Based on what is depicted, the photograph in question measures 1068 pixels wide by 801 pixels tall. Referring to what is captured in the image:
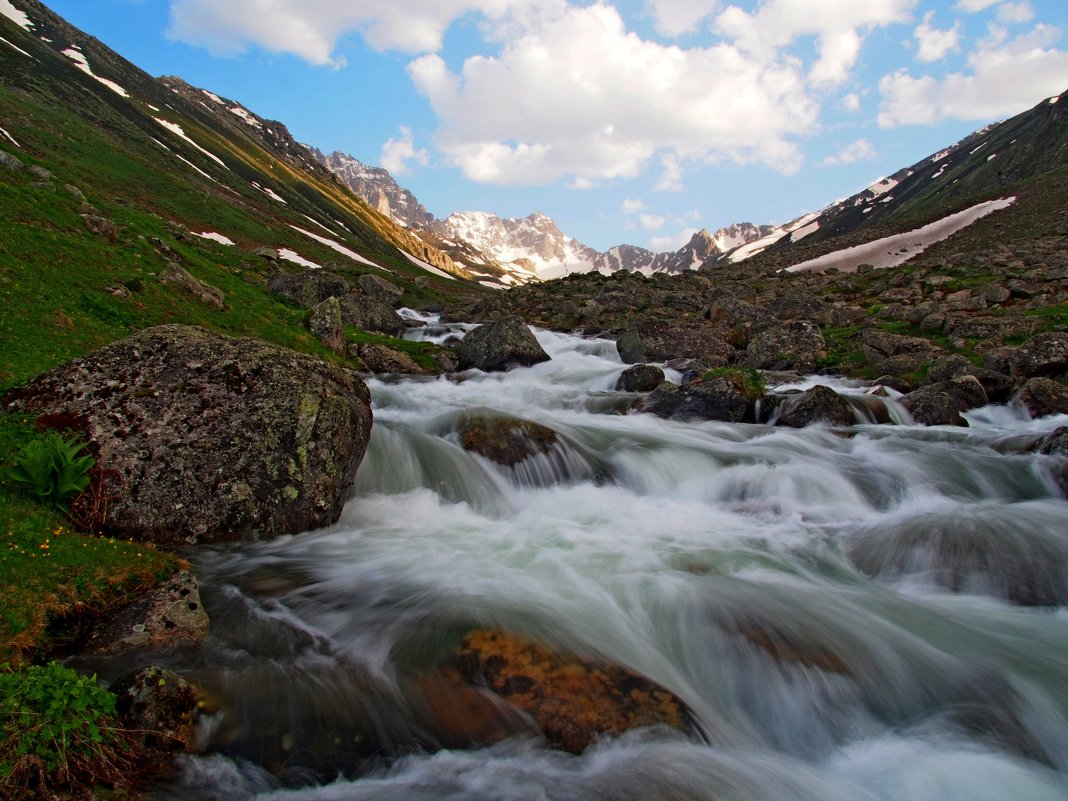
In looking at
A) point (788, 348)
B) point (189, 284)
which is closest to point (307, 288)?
point (189, 284)

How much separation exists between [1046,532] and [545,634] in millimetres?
9277

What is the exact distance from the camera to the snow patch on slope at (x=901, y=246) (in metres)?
61.3

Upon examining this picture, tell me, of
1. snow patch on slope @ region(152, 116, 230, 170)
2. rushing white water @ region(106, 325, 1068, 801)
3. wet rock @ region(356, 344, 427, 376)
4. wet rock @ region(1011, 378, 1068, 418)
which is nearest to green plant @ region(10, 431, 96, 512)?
rushing white water @ region(106, 325, 1068, 801)

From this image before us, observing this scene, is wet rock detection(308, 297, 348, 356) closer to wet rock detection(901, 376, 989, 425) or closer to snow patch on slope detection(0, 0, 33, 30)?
wet rock detection(901, 376, 989, 425)

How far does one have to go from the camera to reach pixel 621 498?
12.4 m

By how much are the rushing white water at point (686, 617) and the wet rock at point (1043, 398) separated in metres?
2.31

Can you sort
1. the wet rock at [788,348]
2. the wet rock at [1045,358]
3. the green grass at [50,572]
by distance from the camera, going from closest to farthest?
1. the green grass at [50,572]
2. the wet rock at [1045,358]
3. the wet rock at [788,348]

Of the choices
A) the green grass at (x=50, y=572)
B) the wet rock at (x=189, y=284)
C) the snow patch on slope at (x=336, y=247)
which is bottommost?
the green grass at (x=50, y=572)

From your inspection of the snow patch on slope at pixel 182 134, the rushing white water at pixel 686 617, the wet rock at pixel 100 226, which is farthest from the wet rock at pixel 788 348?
the snow patch on slope at pixel 182 134

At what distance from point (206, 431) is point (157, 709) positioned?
189 inches

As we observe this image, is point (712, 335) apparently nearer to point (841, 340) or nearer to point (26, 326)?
point (841, 340)

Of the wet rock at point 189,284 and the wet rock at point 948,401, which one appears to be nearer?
the wet rock at point 948,401

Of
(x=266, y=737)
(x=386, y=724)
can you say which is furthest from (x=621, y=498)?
(x=266, y=737)

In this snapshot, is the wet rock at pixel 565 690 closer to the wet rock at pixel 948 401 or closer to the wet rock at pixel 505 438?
the wet rock at pixel 505 438
